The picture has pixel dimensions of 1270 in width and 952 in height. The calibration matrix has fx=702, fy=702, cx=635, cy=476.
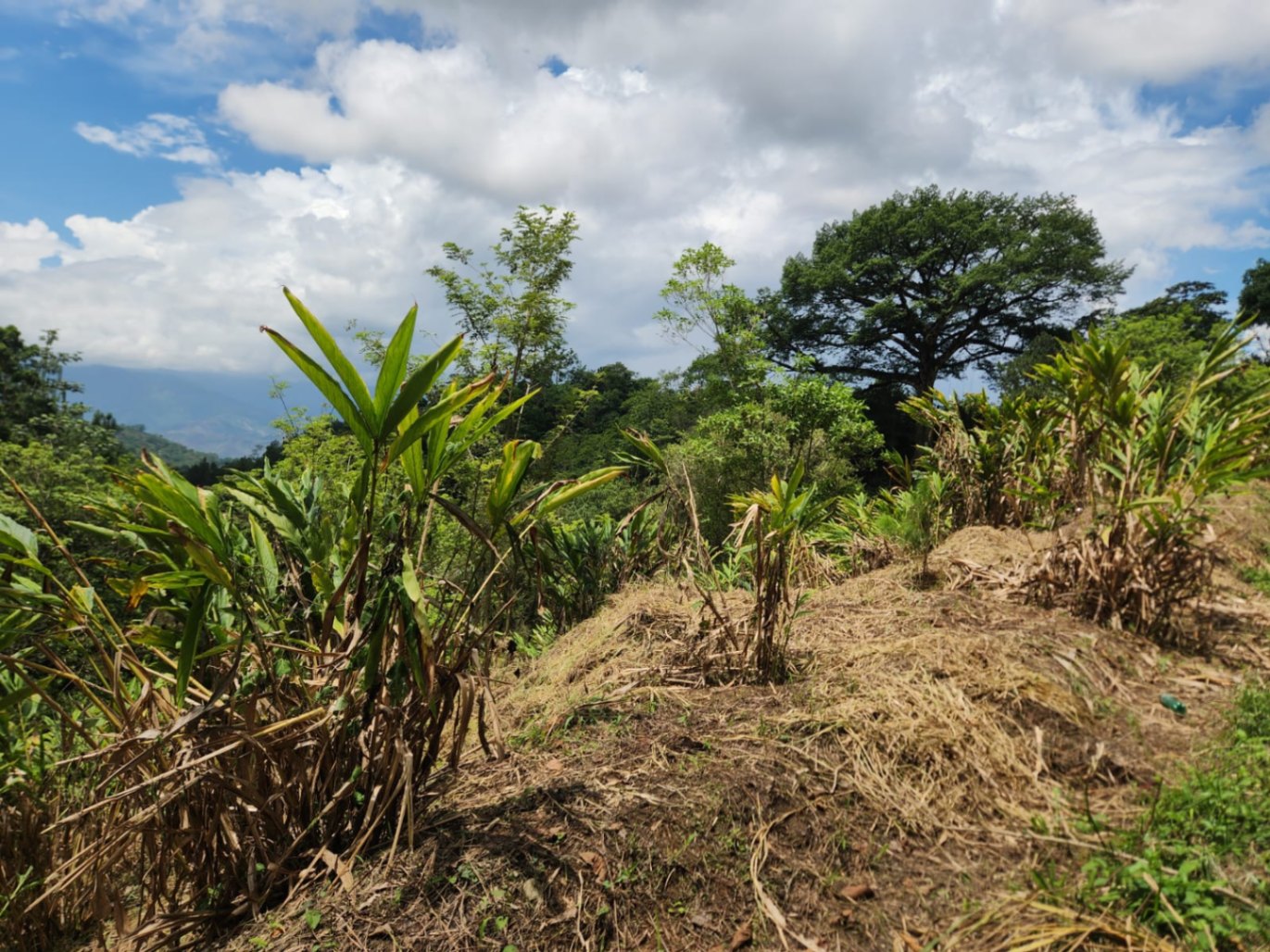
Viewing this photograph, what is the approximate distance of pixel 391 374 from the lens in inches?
53.9

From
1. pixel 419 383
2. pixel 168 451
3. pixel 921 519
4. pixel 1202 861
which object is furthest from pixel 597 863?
pixel 168 451

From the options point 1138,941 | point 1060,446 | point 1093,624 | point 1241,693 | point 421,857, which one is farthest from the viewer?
point 1060,446

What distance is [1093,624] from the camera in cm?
281

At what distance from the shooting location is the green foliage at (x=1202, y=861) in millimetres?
1347

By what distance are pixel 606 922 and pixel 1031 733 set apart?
4.49 ft

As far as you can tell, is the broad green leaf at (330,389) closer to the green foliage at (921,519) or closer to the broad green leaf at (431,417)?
the broad green leaf at (431,417)

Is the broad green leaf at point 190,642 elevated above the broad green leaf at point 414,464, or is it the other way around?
the broad green leaf at point 414,464

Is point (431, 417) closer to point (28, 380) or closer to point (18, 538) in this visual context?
point (18, 538)

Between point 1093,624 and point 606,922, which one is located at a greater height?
point 1093,624

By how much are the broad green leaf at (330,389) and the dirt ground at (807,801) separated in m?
0.99

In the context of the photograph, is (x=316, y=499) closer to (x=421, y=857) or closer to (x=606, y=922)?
(x=421, y=857)

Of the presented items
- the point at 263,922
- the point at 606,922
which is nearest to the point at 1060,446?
the point at 606,922

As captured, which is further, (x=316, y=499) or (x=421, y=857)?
(x=316, y=499)

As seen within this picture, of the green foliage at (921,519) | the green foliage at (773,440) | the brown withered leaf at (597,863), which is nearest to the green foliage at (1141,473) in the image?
the green foliage at (921,519)
